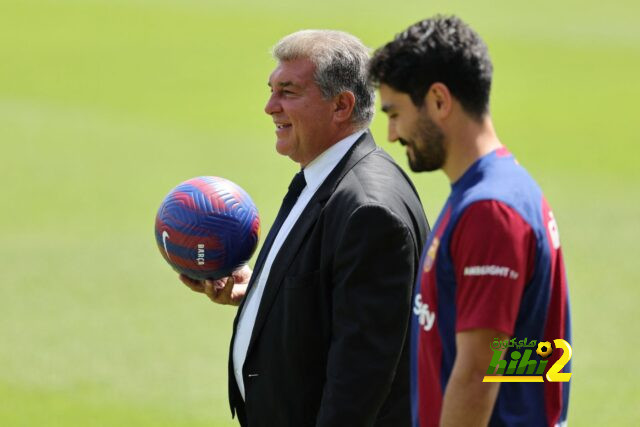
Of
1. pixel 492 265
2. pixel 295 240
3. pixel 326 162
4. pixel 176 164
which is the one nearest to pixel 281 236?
pixel 295 240

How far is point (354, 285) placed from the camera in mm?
4035

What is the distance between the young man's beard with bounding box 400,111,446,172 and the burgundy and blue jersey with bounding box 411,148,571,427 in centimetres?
10

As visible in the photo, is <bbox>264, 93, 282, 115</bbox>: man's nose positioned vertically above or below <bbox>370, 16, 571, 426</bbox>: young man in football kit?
above

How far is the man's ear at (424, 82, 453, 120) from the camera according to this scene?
10.8ft

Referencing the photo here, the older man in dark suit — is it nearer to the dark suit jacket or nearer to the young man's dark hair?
the dark suit jacket

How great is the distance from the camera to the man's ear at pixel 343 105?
4520 millimetres

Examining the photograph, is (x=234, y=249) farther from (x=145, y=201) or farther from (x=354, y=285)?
(x=145, y=201)

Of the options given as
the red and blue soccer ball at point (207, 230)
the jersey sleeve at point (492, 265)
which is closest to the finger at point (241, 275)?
the red and blue soccer ball at point (207, 230)

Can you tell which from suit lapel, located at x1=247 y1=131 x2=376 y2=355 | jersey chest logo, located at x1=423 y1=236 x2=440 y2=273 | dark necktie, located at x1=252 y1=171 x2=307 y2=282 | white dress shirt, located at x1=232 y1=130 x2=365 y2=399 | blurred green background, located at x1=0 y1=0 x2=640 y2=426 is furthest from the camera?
blurred green background, located at x1=0 y1=0 x2=640 y2=426

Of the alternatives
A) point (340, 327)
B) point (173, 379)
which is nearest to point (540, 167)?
point (173, 379)

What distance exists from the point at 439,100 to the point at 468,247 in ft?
1.54

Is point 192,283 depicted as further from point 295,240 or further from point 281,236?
point 295,240

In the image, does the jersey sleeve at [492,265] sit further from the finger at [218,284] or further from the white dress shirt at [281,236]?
the finger at [218,284]

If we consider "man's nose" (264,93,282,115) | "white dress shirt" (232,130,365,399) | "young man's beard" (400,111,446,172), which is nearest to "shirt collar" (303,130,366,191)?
"white dress shirt" (232,130,365,399)
